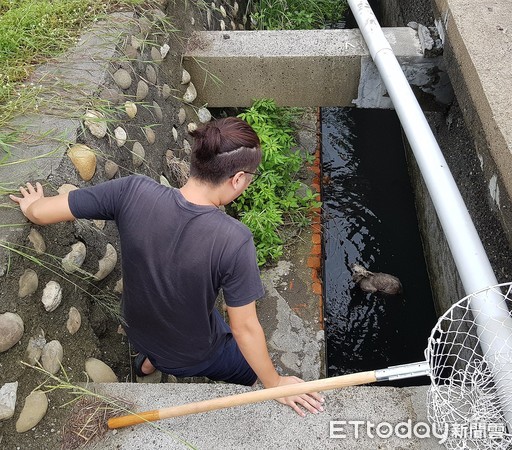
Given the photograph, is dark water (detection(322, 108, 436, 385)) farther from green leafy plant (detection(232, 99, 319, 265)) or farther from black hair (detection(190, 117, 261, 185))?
black hair (detection(190, 117, 261, 185))

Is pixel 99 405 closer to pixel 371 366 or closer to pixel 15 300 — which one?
pixel 15 300

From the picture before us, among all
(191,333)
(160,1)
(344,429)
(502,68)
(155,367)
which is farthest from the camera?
(160,1)

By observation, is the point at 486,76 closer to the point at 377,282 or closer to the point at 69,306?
the point at 377,282

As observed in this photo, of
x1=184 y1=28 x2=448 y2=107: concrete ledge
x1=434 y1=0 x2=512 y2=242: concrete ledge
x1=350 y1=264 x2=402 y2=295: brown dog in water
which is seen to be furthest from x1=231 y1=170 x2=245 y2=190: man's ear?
x1=350 y1=264 x2=402 y2=295: brown dog in water

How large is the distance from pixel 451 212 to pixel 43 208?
6.11ft

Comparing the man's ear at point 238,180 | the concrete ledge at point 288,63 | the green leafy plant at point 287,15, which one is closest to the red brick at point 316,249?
the concrete ledge at point 288,63

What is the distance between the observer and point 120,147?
2941mm

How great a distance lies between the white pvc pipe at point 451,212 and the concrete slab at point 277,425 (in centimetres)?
38

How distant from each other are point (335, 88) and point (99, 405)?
2.81m

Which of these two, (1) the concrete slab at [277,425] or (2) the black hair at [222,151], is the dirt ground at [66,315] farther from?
(2) the black hair at [222,151]

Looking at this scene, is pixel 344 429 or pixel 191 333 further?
pixel 191 333

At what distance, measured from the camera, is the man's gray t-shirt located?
1.86 m

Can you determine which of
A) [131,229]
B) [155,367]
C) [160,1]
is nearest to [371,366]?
[155,367]

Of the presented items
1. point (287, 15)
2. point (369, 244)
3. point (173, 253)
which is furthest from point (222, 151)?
point (287, 15)
